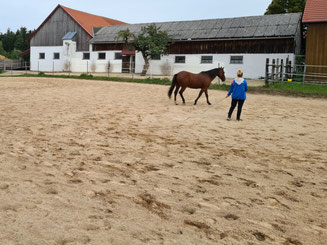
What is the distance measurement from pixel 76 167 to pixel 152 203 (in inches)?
58.3

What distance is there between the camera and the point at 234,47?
90.5 ft

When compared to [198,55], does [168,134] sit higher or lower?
lower

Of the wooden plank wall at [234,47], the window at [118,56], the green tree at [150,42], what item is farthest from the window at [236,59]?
the window at [118,56]

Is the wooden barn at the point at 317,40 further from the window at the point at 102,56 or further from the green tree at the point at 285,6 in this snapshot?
the window at the point at 102,56

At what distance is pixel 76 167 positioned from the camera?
13.5 ft

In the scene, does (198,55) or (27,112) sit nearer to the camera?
(27,112)

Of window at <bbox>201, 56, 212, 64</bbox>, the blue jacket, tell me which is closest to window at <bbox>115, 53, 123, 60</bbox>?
window at <bbox>201, 56, 212, 64</bbox>

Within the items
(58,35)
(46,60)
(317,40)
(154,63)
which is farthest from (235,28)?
(46,60)

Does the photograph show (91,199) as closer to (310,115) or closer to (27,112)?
(27,112)

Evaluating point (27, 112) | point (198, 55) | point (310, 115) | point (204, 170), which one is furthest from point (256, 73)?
point (204, 170)

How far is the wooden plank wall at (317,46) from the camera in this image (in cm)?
2028

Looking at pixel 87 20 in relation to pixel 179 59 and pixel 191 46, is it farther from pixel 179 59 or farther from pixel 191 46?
pixel 191 46

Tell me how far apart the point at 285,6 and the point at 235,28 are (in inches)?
443

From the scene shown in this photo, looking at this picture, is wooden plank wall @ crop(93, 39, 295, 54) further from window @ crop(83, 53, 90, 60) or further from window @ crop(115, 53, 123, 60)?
window @ crop(83, 53, 90, 60)
